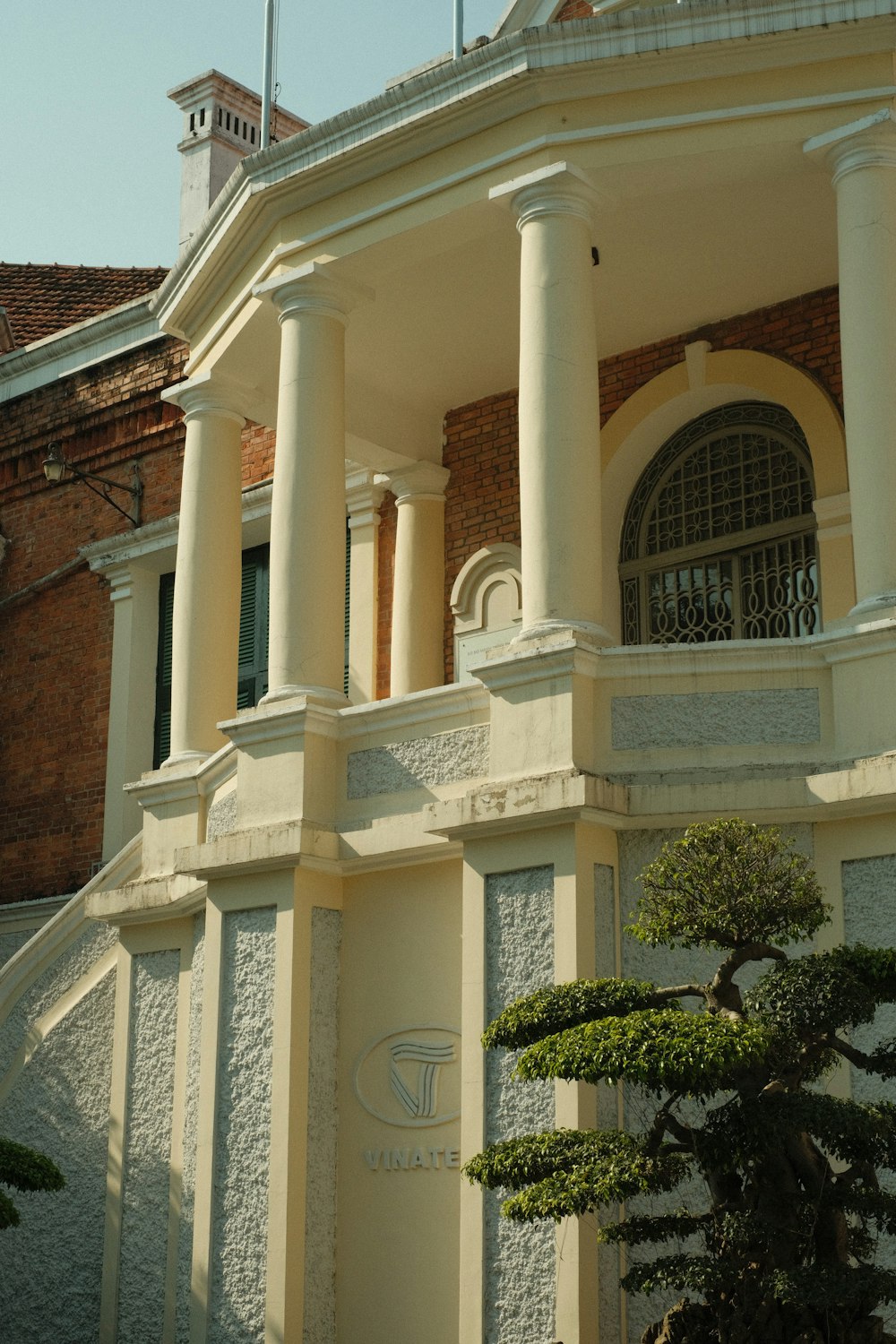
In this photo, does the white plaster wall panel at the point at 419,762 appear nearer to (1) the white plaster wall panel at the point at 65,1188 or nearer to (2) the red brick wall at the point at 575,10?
(1) the white plaster wall panel at the point at 65,1188

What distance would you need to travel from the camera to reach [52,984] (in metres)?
13.0

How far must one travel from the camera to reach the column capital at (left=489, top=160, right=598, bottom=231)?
10281 mm

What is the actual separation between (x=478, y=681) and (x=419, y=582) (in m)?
3.64

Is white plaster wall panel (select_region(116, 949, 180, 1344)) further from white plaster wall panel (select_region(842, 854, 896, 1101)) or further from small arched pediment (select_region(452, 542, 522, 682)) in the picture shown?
white plaster wall panel (select_region(842, 854, 896, 1101))

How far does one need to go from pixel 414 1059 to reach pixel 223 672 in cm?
334

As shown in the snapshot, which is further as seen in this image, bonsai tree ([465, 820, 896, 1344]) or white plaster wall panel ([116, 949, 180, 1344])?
white plaster wall panel ([116, 949, 180, 1344])

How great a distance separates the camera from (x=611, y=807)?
365 inches

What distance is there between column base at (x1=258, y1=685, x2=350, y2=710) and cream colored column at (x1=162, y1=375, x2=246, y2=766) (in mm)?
1427

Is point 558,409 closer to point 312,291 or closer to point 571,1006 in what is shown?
point 312,291

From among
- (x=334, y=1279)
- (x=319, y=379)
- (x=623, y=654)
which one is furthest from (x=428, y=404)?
Result: (x=334, y=1279)

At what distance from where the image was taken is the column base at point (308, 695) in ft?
35.2

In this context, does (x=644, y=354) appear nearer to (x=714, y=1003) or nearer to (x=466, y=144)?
(x=466, y=144)

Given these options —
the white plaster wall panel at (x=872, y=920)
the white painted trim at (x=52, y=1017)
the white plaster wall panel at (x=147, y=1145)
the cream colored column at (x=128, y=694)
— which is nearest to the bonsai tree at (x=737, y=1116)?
the white plaster wall panel at (x=872, y=920)

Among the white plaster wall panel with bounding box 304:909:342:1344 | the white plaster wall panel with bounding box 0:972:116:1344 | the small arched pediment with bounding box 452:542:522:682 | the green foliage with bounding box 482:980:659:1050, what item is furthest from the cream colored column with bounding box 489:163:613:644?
the white plaster wall panel with bounding box 0:972:116:1344
